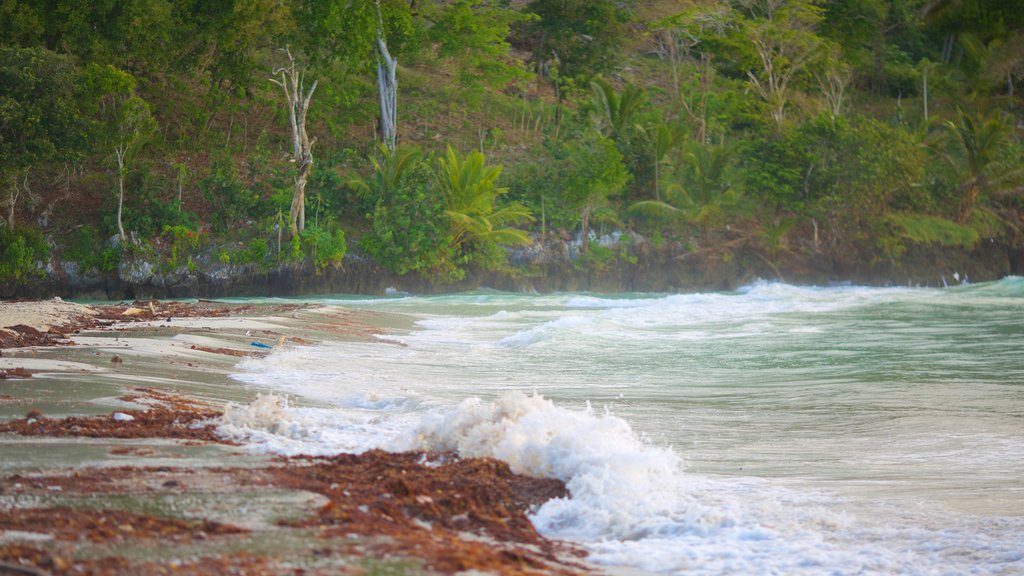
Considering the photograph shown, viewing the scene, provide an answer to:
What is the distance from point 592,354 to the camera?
12.9 metres

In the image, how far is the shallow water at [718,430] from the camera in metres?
4.59

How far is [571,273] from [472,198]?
4.22 m

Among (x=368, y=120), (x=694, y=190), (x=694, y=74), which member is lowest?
(x=694, y=190)

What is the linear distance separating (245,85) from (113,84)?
6.04 metres

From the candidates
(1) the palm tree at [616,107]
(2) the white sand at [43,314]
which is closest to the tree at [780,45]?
(1) the palm tree at [616,107]

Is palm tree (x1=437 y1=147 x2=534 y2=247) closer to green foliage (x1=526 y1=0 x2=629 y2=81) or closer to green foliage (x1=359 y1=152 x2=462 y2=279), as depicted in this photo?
green foliage (x1=359 y1=152 x2=462 y2=279)

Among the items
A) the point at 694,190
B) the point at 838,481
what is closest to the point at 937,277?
the point at 694,190

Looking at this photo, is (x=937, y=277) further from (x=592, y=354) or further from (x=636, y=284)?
(x=592, y=354)

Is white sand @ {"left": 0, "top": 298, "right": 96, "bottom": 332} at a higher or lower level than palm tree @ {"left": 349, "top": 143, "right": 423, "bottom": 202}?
lower

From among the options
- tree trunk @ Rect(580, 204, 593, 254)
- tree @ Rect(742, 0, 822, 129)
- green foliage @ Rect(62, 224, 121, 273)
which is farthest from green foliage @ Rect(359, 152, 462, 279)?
tree @ Rect(742, 0, 822, 129)

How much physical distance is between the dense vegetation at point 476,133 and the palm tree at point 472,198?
2.4 inches

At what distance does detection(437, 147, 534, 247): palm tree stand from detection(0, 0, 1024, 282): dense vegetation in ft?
0.20

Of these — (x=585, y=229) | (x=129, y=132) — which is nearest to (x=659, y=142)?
(x=585, y=229)

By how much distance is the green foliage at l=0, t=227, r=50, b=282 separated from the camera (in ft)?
80.6
